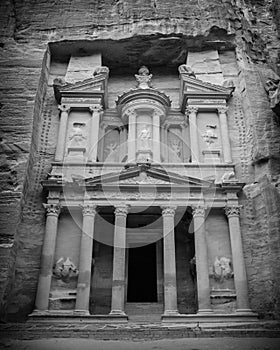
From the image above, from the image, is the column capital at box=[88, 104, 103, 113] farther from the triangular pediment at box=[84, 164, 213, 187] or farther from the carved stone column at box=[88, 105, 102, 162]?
the triangular pediment at box=[84, 164, 213, 187]

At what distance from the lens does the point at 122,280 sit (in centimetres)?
1184

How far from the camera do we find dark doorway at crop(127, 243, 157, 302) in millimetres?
13594

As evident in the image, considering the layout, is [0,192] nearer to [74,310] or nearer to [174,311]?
[74,310]

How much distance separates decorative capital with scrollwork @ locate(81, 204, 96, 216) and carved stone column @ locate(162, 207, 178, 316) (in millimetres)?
2224

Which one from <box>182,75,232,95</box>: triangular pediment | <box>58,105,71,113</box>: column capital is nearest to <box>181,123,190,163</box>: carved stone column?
<box>182,75,232,95</box>: triangular pediment

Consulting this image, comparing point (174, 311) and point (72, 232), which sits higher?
point (72, 232)

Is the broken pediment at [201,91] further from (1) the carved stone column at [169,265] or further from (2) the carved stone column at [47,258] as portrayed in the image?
(2) the carved stone column at [47,258]

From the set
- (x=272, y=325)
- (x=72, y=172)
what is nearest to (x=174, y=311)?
(x=272, y=325)

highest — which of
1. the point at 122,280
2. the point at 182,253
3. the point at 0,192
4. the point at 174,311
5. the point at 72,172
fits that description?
the point at 72,172

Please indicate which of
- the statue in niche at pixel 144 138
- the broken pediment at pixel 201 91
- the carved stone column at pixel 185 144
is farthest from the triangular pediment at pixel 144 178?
the broken pediment at pixel 201 91

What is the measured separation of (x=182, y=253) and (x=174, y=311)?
9.05 ft

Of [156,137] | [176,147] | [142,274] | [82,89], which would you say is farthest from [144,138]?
[142,274]

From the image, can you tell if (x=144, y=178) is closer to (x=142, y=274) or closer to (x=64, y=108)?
(x=142, y=274)

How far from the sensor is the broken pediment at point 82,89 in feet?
50.8
